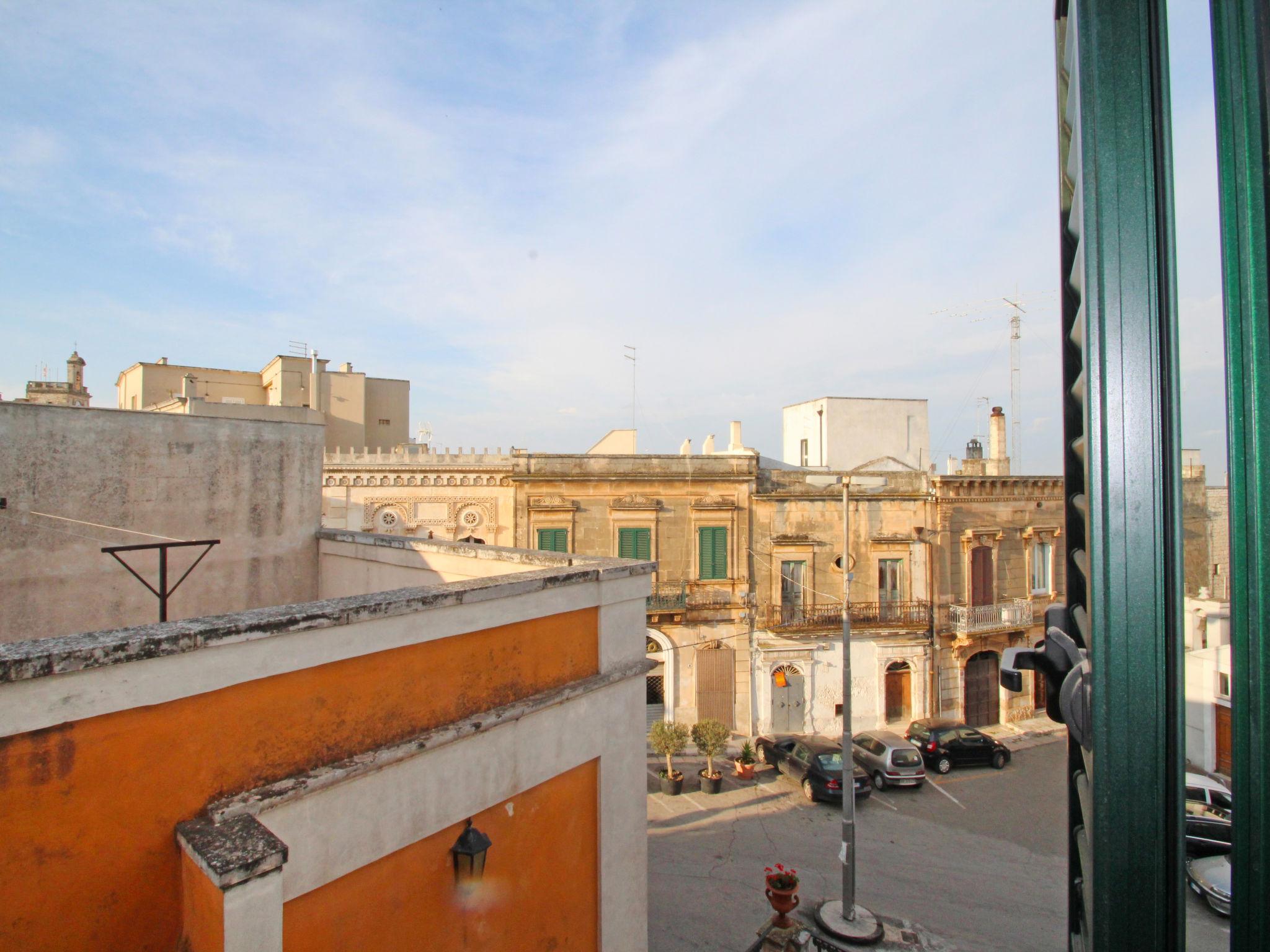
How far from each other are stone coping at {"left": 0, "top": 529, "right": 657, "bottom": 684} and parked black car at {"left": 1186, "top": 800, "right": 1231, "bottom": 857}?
3.62m

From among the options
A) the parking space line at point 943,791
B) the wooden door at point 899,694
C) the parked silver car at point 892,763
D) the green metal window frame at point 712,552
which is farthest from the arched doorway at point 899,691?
the green metal window frame at point 712,552

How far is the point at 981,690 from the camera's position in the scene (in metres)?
20.8

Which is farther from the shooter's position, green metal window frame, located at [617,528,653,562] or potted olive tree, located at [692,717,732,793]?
green metal window frame, located at [617,528,653,562]

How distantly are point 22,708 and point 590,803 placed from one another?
12.5ft

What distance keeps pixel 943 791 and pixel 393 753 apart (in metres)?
15.8

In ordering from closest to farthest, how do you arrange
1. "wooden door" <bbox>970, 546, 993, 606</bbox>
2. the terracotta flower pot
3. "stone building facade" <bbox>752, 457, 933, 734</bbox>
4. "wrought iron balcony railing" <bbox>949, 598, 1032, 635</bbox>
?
the terracotta flower pot
"stone building facade" <bbox>752, 457, 933, 734</bbox>
"wrought iron balcony railing" <bbox>949, 598, 1032, 635</bbox>
"wooden door" <bbox>970, 546, 993, 606</bbox>

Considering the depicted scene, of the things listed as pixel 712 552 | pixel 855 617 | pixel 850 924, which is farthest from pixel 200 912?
pixel 855 617

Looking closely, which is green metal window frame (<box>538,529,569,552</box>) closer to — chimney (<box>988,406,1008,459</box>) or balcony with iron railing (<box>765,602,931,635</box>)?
balcony with iron railing (<box>765,602,931,635</box>)

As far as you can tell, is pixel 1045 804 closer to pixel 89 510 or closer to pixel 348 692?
pixel 348 692

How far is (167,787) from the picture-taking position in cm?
316

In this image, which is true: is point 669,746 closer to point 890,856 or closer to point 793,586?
point 890,856

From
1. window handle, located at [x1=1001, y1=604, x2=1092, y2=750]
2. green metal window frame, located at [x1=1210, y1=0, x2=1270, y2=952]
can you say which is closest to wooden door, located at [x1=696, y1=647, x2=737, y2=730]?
window handle, located at [x1=1001, y1=604, x2=1092, y2=750]

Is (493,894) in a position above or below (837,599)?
above

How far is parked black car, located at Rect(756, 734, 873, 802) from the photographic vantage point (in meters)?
15.1
